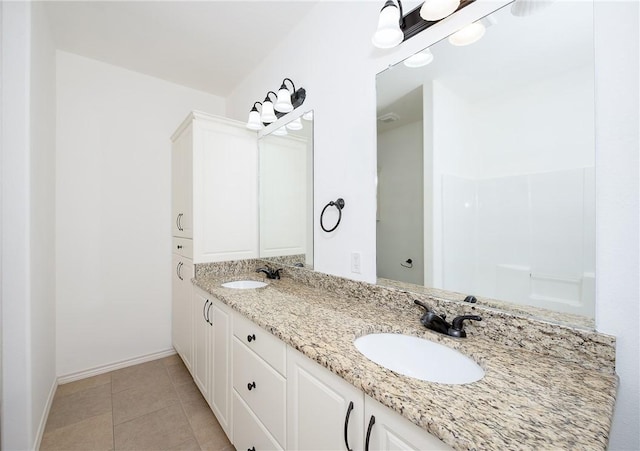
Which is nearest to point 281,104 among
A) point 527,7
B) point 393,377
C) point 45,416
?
point 527,7

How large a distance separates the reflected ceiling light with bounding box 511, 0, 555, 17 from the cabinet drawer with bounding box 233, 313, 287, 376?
1458 mm

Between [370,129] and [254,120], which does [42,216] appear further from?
[370,129]

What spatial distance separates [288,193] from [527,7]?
63.8 inches

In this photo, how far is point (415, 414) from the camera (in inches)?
22.6

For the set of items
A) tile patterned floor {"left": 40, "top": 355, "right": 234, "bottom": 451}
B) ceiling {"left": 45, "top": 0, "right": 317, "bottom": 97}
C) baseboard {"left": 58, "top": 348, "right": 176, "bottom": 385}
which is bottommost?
tile patterned floor {"left": 40, "top": 355, "right": 234, "bottom": 451}

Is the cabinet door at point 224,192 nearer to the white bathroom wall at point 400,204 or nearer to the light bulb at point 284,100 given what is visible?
the light bulb at point 284,100

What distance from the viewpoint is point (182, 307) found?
230 cm

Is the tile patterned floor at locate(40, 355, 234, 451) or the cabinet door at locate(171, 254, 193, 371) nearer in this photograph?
the tile patterned floor at locate(40, 355, 234, 451)

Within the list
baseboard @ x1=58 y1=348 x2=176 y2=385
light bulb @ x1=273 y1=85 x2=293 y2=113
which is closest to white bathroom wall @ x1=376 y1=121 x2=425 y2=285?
light bulb @ x1=273 y1=85 x2=293 y2=113

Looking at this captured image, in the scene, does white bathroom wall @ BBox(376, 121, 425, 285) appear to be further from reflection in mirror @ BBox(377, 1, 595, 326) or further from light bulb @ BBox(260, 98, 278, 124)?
light bulb @ BBox(260, 98, 278, 124)

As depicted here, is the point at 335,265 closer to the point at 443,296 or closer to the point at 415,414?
the point at 443,296

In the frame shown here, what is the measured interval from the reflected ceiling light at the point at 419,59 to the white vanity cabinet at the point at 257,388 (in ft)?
4.42

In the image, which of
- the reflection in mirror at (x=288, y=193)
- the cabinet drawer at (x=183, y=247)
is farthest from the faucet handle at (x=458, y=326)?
the cabinet drawer at (x=183, y=247)

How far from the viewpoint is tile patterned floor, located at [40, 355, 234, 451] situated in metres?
1.59
